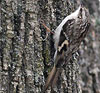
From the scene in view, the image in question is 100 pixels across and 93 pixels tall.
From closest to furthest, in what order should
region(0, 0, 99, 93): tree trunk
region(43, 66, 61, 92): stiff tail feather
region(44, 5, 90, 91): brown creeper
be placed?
region(0, 0, 99, 93): tree trunk, region(43, 66, 61, 92): stiff tail feather, region(44, 5, 90, 91): brown creeper

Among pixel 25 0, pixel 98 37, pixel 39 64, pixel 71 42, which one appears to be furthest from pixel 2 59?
pixel 98 37

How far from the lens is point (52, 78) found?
275 cm

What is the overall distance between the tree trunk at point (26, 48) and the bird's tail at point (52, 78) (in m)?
0.04

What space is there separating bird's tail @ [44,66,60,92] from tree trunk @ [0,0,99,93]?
39mm

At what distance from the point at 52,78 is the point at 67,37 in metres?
0.49

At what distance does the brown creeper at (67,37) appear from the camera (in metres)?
2.82

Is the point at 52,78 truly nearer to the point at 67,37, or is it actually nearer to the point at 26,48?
the point at 26,48

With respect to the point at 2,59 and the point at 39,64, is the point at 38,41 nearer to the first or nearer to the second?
the point at 39,64

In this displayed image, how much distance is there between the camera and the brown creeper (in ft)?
9.24

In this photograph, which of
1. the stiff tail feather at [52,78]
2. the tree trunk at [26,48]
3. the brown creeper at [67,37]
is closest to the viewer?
the tree trunk at [26,48]

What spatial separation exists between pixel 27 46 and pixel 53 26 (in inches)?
17.7

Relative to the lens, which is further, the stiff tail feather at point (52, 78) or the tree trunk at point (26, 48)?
the stiff tail feather at point (52, 78)

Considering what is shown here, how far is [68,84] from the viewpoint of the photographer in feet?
9.64

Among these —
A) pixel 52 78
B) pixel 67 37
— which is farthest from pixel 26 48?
pixel 67 37
